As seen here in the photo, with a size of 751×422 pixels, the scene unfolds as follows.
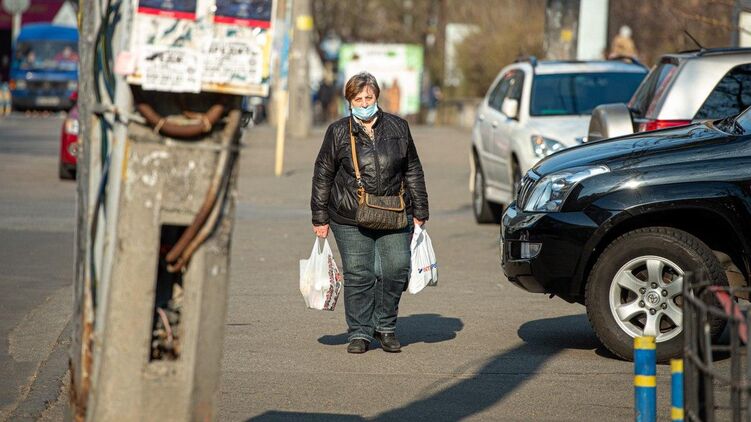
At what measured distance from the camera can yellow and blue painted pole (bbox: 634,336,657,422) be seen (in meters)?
5.05

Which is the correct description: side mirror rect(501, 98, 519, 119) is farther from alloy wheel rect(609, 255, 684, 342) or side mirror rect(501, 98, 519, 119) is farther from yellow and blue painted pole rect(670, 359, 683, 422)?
yellow and blue painted pole rect(670, 359, 683, 422)

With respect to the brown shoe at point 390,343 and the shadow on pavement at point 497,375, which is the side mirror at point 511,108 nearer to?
the shadow on pavement at point 497,375

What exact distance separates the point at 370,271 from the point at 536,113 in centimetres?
664

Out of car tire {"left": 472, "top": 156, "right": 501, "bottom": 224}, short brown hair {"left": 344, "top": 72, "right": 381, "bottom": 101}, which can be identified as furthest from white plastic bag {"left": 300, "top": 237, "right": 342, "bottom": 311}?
car tire {"left": 472, "top": 156, "right": 501, "bottom": 224}

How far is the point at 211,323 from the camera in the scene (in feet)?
14.1

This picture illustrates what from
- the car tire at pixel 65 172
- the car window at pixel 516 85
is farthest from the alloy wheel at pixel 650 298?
the car tire at pixel 65 172

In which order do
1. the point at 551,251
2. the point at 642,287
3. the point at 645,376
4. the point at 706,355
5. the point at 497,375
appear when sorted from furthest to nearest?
1. the point at 551,251
2. the point at 642,287
3. the point at 497,375
4. the point at 645,376
5. the point at 706,355

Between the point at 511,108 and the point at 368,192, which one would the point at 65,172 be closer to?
the point at 511,108

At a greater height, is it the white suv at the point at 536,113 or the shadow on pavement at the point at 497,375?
the white suv at the point at 536,113

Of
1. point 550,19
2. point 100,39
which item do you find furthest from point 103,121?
point 550,19

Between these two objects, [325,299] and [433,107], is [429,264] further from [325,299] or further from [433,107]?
[433,107]

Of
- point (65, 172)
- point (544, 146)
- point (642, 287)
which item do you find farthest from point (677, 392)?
point (65, 172)

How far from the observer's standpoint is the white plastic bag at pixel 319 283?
8.64 metres

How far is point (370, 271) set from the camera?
8.71 metres
